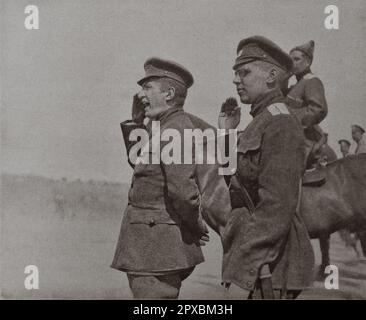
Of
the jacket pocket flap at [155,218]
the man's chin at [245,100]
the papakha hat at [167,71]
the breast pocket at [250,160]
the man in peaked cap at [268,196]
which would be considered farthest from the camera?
the papakha hat at [167,71]

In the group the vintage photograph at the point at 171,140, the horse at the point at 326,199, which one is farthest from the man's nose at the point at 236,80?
the horse at the point at 326,199

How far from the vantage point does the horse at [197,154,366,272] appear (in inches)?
195

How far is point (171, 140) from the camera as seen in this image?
196 inches

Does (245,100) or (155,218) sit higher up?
(245,100)

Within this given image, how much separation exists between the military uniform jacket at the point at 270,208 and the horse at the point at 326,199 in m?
0.13

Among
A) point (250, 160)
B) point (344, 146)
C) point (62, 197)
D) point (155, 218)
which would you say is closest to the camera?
point (250, 160)

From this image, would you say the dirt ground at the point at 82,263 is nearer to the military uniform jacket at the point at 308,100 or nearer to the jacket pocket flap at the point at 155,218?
the jacket pocket flap at the point at 155,218

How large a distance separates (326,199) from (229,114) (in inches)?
36.3

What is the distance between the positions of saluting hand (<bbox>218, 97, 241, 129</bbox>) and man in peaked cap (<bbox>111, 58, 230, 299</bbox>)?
122 mm

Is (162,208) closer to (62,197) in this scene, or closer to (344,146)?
(62,197)

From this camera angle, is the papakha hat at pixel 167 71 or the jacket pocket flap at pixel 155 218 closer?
the jacket pocket flap at pixel 155 218

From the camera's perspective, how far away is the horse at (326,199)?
4949 mm

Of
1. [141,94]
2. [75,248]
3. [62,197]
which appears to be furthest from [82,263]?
[141,94]

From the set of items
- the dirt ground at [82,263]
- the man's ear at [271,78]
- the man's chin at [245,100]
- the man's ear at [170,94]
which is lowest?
the dirt ground at [82,263]
